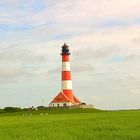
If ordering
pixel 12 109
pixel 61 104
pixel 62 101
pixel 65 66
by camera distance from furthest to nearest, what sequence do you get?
pixel 61 104 < pixel 12 109 < pixel 62 101 < pixel 65 66

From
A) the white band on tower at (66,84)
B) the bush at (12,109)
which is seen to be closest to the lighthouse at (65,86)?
the white band on tower at (66,84)

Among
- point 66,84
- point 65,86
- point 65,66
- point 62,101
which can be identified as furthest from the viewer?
point 62,101

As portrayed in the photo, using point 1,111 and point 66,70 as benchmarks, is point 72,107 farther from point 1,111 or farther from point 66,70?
point 1,111

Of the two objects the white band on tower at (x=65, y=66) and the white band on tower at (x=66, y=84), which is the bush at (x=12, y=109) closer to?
the white band on tower at (x=66, y=84)

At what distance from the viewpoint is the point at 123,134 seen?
57.8 ft

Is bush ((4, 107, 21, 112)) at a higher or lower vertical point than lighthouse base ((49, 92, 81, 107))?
lower

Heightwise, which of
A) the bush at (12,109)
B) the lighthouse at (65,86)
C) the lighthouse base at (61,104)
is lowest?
the bush at (12,109)

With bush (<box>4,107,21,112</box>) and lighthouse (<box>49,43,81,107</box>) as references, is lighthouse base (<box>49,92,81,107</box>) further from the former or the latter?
bush (<box>4,107,21,112</box>)

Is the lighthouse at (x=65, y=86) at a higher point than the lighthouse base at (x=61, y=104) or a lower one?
higher

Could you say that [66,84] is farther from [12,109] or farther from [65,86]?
[12,109]

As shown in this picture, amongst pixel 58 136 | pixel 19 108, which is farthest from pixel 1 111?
pixel 58 136

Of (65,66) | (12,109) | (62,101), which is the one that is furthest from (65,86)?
(12,109)

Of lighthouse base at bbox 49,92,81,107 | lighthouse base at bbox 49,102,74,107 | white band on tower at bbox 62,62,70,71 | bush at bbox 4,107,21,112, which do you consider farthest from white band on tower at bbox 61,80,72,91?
bush at bbox 4,107,21,112

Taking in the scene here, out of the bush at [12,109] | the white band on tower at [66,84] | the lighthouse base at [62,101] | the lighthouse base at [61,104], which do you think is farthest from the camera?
the lighthouse base at [61,104]
